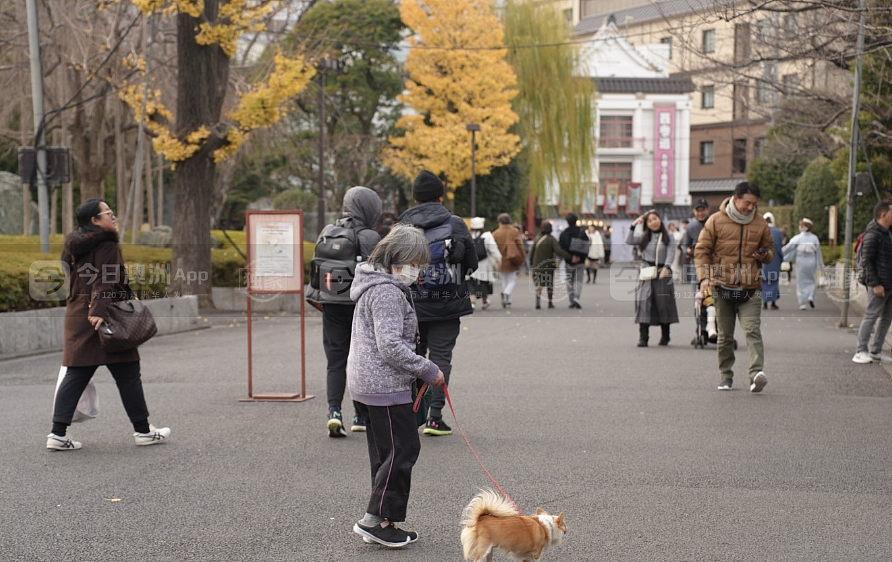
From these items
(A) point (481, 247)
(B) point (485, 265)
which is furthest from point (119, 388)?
(B) point (485, 265)

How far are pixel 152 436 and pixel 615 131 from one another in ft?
173

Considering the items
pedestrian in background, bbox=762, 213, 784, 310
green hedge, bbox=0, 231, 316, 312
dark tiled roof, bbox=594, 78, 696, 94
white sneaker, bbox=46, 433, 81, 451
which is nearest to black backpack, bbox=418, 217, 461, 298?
white sneaker, bbox=46, 433, 81, 451

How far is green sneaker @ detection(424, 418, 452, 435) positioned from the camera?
7613 mm

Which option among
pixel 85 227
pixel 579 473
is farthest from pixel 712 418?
pixel 85 227

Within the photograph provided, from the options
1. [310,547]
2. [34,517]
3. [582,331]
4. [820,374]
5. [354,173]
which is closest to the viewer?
[310,547]

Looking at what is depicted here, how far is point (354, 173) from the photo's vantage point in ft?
141

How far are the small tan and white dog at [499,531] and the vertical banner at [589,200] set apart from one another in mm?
44933

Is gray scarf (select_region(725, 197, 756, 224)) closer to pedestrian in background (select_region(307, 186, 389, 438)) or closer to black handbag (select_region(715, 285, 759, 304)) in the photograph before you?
black handbag (select_region(715, 285, 759, 304))

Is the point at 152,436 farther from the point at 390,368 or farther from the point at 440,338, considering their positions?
the point at 390,368

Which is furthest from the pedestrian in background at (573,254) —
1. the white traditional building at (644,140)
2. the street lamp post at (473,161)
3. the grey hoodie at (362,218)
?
the white traditional building at (644,140)

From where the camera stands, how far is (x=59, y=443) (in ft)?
23.4

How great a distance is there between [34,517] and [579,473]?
10.5 feet

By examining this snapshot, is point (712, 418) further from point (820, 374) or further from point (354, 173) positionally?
point (354, 173)

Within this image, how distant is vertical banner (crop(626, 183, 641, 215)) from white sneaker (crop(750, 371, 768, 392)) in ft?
155
